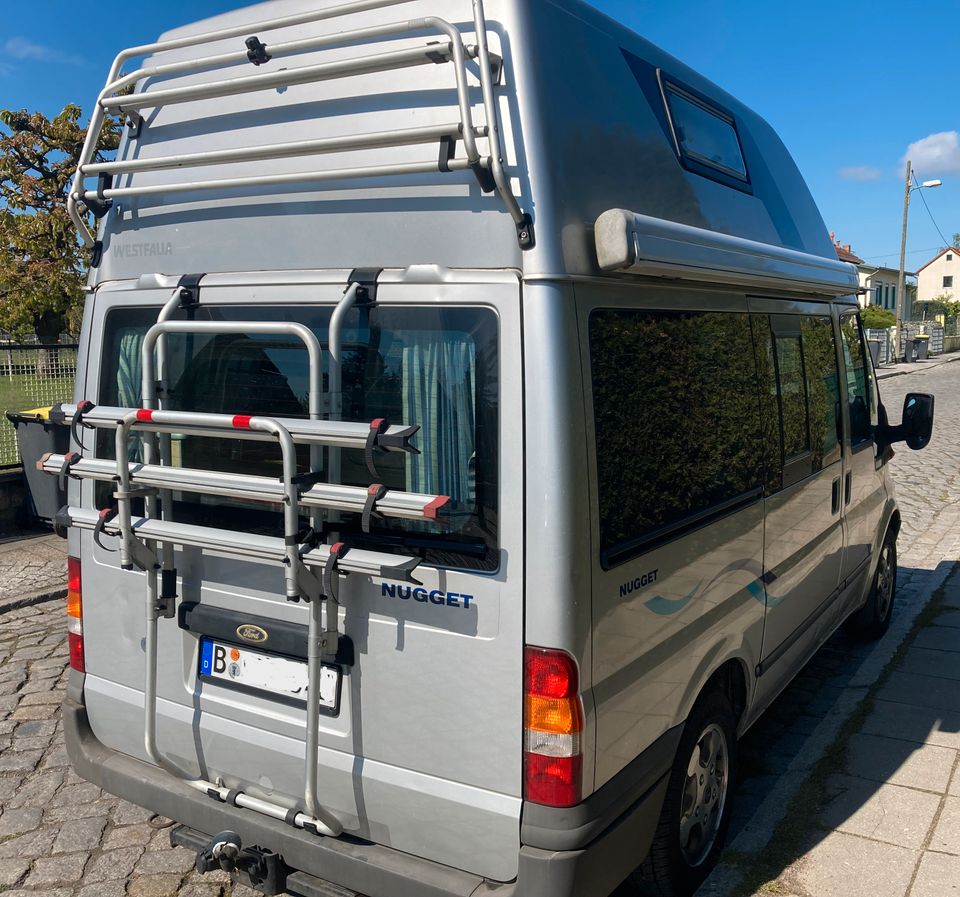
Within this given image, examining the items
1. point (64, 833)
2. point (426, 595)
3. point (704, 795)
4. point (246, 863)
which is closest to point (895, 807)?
point (704, 795)

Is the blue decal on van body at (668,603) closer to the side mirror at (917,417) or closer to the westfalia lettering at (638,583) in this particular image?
the westfalia lettering at (638,583)

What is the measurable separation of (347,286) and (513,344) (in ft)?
1.81

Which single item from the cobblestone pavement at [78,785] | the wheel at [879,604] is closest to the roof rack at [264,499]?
the cobblestone pavement at [78,785]

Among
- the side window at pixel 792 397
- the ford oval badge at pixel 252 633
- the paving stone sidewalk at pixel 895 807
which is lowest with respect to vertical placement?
the paving stone sidewalk at pixel 895 807

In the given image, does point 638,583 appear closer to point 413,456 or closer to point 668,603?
point 668,603

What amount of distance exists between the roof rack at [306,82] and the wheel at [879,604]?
14.4ft

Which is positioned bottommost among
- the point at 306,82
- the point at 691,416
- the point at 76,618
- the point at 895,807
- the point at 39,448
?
the point at 895,807

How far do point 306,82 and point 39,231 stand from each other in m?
9.87

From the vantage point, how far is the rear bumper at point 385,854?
2.49 metres

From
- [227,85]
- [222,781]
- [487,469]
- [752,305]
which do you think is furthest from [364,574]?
[752,305]

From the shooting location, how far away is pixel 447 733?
102 inches

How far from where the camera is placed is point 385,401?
2688 mm

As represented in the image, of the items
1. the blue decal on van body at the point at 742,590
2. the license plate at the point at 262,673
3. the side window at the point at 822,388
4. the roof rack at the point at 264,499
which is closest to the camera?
the roof rack at the point at 264,499

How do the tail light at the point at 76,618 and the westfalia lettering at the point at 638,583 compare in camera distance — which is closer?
the westfalia lettering at the point at 638,583
